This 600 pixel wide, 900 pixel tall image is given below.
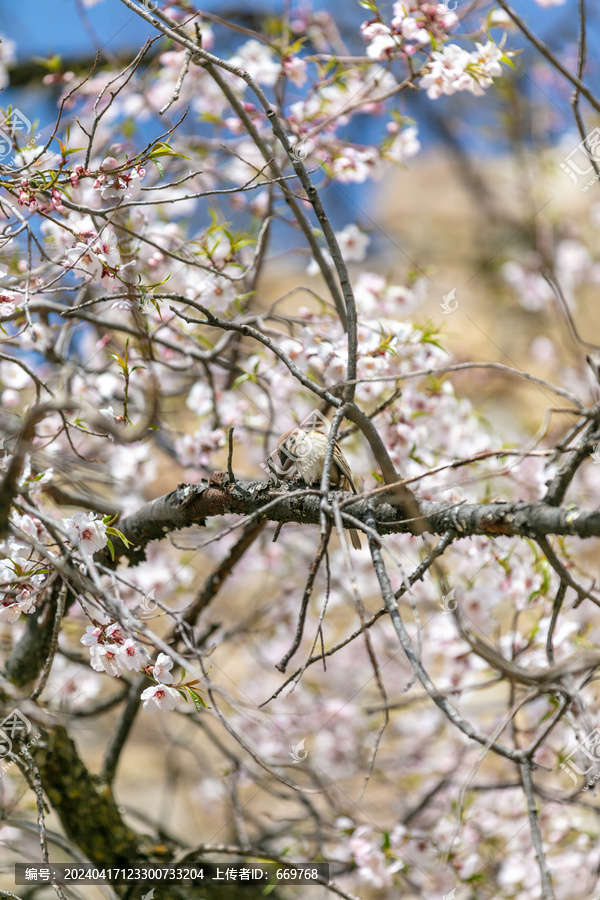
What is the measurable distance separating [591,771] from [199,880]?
4.72 feet

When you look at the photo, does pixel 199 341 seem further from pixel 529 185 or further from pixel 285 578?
pixel 529 185

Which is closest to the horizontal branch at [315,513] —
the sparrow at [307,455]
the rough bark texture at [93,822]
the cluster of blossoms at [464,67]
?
the sparrow at [307,455]

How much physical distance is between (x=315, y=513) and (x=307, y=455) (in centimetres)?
54

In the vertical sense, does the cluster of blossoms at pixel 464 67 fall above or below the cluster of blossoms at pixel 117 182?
above

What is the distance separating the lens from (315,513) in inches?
66.9

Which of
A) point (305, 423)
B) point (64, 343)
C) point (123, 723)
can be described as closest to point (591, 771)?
point (305, 423)

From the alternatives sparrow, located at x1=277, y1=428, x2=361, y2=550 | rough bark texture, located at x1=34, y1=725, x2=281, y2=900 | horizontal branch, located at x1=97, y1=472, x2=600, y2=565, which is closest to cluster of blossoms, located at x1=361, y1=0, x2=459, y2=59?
sparrow, located at x1=277, y1=428, x2=361, y2=550

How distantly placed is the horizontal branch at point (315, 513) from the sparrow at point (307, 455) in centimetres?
36

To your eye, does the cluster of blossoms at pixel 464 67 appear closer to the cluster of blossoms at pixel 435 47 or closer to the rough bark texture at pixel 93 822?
the cluster of blossoms at pixel 435 47

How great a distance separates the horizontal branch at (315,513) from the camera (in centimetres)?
140

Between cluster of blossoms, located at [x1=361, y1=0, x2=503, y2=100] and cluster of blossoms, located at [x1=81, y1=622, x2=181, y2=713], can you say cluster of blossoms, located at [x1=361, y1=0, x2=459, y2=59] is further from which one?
cluster of blossoms, located at [x1=81, y1=622, x2=181, y2=713]

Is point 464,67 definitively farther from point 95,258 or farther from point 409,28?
point 95,258

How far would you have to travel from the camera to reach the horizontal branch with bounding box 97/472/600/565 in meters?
1.40

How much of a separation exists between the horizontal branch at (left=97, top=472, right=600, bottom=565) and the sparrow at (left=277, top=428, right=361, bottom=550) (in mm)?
363
